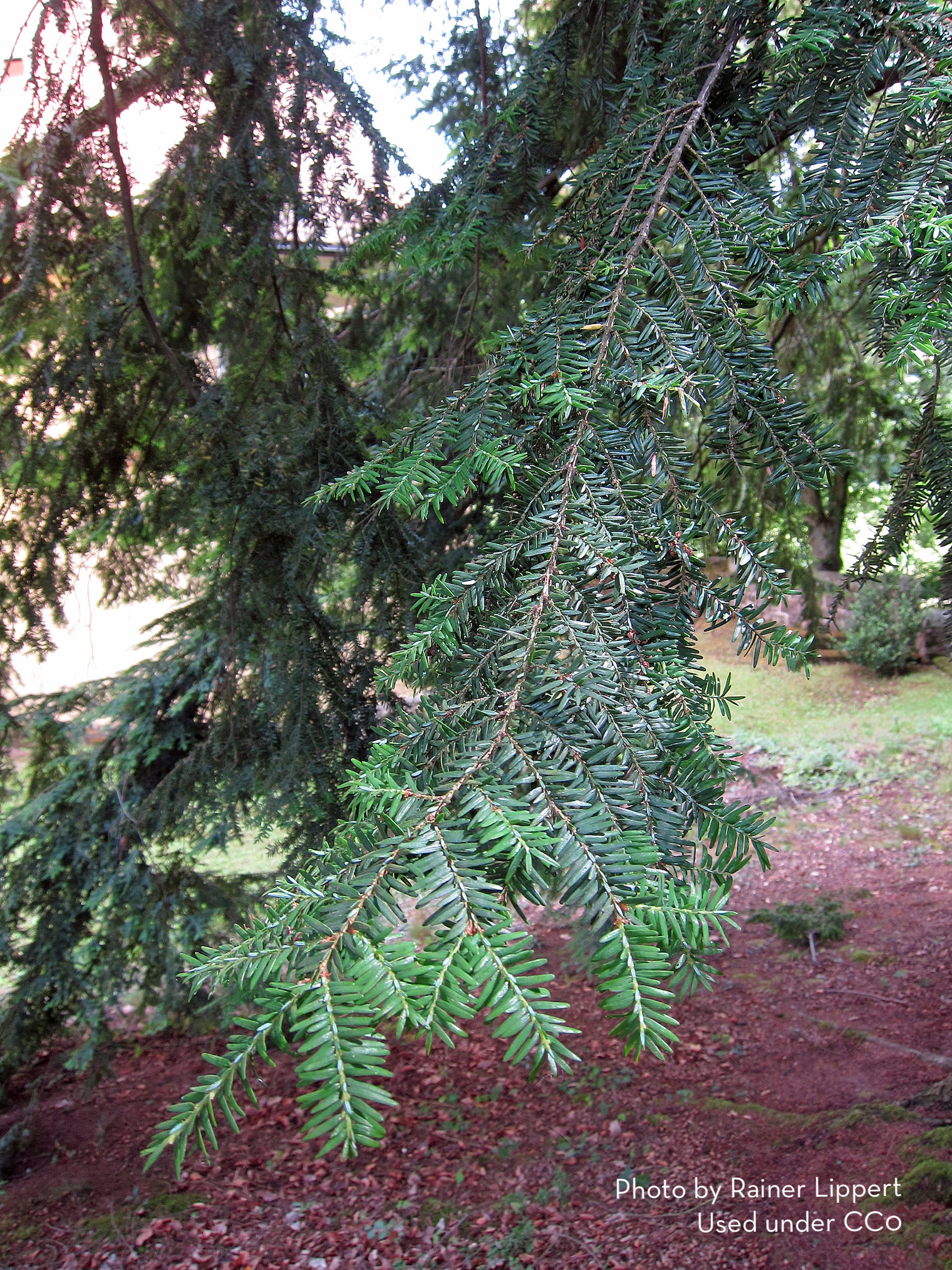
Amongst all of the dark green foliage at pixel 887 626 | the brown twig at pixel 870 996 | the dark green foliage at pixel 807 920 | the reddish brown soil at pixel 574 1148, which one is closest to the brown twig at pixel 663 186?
the reddish brown soil at pixel 574 1148

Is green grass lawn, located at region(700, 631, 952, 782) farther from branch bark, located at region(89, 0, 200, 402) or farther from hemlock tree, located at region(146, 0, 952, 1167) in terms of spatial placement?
hemlock tree, located at region(146, 0, 952, 1167)

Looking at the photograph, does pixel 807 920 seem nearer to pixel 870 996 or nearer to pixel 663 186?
pixel 870 996

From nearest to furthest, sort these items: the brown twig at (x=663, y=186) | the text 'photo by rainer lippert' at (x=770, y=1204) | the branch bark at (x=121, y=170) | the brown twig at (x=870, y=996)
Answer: the brown twig at (x=663, y=186)
the branch bark at (x=121, y=170)
the text 'photo by rainer lippert' at (x=770, y=1204)
the brown twig at (x=870, y=996)

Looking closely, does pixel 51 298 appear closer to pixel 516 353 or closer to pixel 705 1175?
pixel 516 353

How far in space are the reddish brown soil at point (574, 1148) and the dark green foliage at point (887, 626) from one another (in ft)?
14.8

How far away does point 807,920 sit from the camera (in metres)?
4.87

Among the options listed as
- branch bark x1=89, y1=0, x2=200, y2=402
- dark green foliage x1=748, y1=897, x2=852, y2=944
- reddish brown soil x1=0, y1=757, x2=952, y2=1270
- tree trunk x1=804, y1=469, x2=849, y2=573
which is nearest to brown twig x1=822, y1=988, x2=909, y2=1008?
reddish brown soil x1=0, y1=757, x2=952, y2=1270

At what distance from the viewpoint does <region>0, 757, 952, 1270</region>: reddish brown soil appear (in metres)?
2.77

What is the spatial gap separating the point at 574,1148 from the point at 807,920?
219cm

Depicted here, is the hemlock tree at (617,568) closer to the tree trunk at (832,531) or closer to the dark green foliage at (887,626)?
the dark green foliage at (887,626)

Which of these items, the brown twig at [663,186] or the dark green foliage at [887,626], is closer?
the brown twig at [663,186]

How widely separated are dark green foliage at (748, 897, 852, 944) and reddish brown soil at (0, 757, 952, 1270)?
89 mm

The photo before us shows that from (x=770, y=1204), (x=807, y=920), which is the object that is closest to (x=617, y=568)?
(x=770, y=1204)

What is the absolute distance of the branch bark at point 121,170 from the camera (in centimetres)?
192
